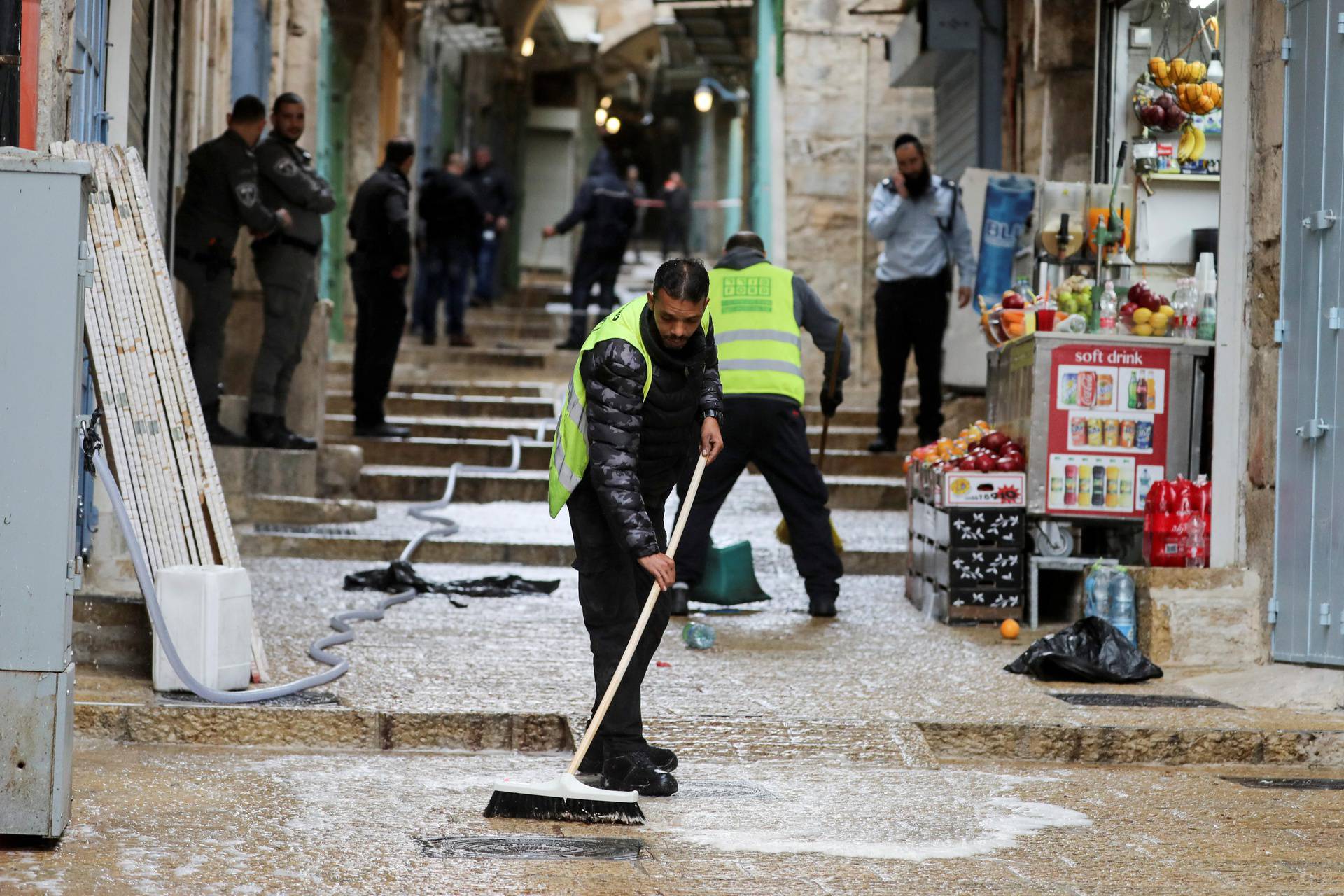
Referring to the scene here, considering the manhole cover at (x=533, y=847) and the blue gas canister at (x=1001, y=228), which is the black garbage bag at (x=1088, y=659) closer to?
the manhole cover at (x=533, y=847)

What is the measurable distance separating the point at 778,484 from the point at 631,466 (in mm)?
3659

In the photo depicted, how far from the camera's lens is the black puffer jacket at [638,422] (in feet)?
16.8

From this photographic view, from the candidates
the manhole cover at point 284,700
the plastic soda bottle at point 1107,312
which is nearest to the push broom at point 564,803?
the manhole cover at point 284,700

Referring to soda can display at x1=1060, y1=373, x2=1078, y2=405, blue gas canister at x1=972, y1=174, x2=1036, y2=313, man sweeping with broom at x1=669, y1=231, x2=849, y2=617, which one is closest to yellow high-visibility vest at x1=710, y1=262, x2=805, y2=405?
man sweeping with broom at x1=669, y1=231, x2=849, y2=617

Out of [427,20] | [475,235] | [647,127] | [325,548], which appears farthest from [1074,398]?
[647,127]

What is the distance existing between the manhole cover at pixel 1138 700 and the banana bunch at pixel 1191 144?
3.83m

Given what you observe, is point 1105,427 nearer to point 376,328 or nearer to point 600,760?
point 600,760

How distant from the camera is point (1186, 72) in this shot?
9477mm

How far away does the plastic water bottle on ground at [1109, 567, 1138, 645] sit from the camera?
7652mm

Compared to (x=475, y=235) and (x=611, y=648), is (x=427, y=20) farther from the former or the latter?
(x=611, y=648)

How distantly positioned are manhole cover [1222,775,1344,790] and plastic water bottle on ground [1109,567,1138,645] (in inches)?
67.3

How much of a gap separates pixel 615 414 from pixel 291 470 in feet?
21.3

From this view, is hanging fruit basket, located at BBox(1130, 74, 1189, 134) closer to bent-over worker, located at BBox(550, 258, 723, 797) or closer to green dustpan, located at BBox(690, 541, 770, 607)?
green dustpan, located at BBox(690, 541, 770, 607)

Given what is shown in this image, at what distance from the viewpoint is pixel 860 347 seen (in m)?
17.0
